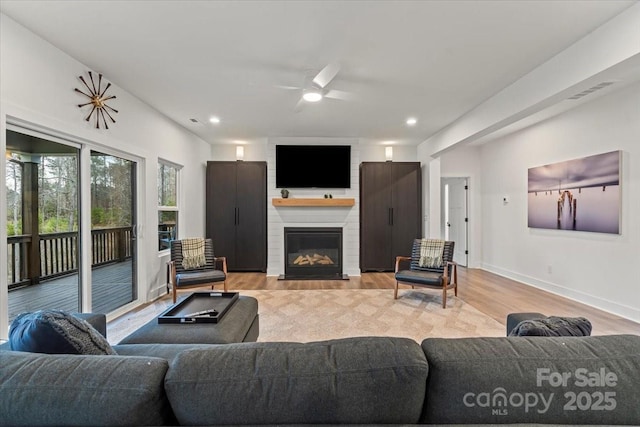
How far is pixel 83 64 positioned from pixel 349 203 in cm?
408

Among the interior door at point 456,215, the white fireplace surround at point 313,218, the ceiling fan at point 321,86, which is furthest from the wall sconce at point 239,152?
the interior door at point 456,215

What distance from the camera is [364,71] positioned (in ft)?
9.91

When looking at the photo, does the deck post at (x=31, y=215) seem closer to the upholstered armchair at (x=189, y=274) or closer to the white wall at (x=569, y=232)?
Answer: the upholstered armchair at (x=189, y=274)

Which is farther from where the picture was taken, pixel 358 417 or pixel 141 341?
pixel 141 341

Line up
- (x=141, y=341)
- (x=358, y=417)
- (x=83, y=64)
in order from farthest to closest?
(x=83, y=64) < (x=141, y=341) < (x=358, y=417)

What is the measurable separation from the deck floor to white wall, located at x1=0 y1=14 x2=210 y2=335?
216 mm

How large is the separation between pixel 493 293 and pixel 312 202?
10.6 ft

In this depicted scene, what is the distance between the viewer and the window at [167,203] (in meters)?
4.62

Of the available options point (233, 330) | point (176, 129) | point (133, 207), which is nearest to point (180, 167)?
point (176, 129)

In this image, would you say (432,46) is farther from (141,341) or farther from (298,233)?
(298,233)

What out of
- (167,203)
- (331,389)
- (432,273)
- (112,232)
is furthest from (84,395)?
(167,203)

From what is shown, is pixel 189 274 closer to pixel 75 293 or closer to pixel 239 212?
pixel 75 293

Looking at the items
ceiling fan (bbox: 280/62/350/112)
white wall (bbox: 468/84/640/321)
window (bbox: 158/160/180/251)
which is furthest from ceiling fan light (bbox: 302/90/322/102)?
white wall (bbox: 468/84/640/321)

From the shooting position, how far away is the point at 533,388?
0.82m
